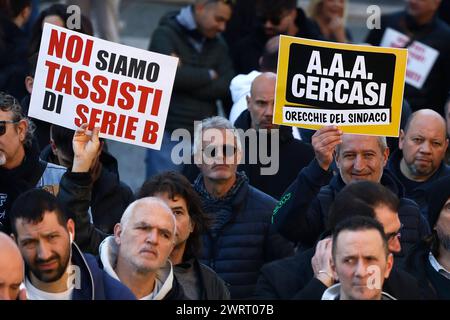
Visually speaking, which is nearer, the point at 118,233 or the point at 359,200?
the point at 118,233

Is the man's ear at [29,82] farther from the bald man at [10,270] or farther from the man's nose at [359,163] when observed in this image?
the bald man at [10,270]

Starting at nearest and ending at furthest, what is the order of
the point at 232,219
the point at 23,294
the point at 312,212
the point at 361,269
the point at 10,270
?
the point at 10,270, the point at 23,294, the point at 361,269, the point at 312,212, the point at 232,219

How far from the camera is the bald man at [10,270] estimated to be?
22.9ft

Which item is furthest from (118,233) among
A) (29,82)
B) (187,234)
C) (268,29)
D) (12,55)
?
(268,29)

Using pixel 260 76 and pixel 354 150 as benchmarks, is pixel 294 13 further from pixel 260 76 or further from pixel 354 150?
pixel 354 150

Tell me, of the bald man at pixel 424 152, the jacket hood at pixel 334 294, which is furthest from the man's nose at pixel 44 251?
the bald man at pixel 424 152

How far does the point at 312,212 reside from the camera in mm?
8859

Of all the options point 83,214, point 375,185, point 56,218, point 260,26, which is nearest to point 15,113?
point 83,214

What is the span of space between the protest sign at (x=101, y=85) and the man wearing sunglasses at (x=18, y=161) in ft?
0.41

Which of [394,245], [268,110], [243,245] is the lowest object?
[394,245]

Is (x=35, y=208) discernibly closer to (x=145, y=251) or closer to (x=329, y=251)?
(x=145, y=251)

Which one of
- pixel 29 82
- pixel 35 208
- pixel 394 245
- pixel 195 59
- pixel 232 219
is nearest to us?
pixel 35 208

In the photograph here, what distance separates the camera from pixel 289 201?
877 cm

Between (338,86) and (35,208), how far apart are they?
2145 millimetres
